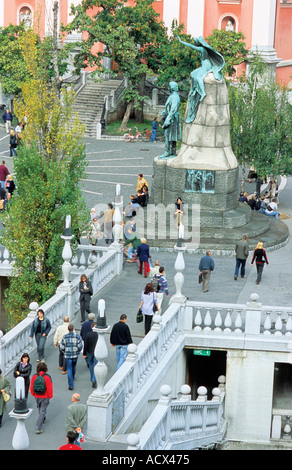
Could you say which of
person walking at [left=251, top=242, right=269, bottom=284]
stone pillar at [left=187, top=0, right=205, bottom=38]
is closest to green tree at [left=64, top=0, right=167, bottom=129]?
stone pillar at [left=187, top=0, right=205, bottom=38]

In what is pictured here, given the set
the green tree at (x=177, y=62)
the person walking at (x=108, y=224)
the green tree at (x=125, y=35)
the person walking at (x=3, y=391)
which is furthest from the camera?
the green tree at (x=177, y=62)

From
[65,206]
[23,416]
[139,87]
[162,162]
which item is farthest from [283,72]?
[23,416]

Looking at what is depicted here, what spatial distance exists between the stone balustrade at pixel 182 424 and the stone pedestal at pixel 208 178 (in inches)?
306

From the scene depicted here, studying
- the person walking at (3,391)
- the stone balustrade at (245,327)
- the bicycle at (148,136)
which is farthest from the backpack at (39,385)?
the bicycle at (148,136)

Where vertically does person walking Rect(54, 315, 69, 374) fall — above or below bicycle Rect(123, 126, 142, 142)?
below

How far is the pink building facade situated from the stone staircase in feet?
11.1

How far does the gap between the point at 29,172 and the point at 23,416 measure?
922 centimetres

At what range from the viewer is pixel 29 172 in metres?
25.4

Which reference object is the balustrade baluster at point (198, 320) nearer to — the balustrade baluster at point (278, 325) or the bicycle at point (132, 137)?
the balustrade baluster at point (278, 325)

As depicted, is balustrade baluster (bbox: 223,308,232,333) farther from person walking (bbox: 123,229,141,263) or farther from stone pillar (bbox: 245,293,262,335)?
person walking (bbox: 123,229,141,263)

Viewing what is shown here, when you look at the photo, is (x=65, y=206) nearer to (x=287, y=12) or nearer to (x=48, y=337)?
(x=48, y=337)

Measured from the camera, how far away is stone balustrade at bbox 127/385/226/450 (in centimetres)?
1753

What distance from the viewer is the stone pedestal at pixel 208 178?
31.2m

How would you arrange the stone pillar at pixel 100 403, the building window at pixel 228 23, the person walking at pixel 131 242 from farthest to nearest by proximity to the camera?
the building window at pixel 228 23
the person walking at pixel 131 242
the stone pillar at pixel 100 403
